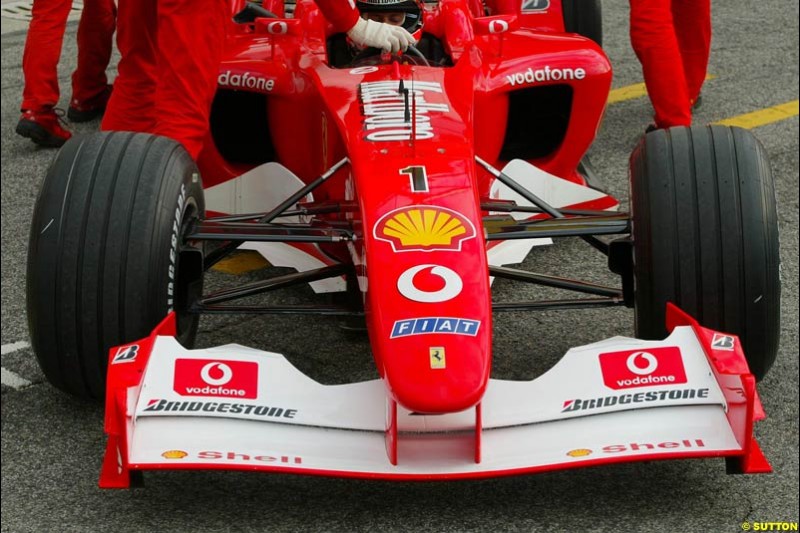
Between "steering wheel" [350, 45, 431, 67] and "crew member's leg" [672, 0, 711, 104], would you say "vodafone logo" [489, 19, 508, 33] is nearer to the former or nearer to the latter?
"steering wheel" [350, 45, 431, 67]

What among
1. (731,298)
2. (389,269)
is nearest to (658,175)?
(731,298)

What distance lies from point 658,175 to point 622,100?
3.40 metres

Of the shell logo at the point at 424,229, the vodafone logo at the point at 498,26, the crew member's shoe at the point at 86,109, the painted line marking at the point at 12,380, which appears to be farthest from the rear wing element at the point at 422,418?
the crew member's shoe at the point at 86,109

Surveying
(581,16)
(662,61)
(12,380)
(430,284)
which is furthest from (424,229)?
(581,16)

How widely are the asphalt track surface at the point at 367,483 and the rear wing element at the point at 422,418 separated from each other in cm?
22

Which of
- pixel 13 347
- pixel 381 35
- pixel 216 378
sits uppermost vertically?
pixel 381 35

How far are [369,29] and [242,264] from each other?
1.24 m

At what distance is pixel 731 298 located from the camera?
346cm

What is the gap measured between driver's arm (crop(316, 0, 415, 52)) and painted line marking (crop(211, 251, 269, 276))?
116 cm

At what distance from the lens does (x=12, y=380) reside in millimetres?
4016

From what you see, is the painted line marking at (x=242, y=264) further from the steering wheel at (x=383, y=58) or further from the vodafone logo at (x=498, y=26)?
the vodafone logo at (x=498, y=26)

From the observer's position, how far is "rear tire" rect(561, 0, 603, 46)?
594 cm

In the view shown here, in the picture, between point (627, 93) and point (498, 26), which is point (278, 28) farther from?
point (627, 93)

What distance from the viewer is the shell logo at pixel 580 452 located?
3010 mm
